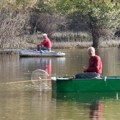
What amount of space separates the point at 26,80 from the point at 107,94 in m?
5.67

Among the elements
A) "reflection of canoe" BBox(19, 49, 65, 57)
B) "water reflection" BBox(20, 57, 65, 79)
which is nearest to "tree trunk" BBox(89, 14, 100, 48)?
"reflection of canoe" BBox(19, 49, 65, 57)

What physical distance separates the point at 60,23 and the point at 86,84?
145ft

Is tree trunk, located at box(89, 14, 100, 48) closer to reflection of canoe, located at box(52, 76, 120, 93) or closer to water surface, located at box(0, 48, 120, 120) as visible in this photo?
water surface, located at box(0, 48, 120, 120)

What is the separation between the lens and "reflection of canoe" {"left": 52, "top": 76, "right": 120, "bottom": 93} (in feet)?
64.2

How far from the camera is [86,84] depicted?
64.9 ft

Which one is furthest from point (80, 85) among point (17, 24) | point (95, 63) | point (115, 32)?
point (115, 32)

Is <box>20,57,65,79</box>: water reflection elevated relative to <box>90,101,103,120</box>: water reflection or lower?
elevated

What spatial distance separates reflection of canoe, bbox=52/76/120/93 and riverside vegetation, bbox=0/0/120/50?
27.2 m

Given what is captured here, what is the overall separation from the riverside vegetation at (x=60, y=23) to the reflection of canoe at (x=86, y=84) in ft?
89.3

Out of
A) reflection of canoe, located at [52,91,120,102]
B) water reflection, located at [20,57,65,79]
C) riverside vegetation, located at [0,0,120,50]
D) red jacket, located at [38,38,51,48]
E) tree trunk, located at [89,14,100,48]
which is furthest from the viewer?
tree trunk, located at [89,14,100,48]

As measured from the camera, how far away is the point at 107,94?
1962cm

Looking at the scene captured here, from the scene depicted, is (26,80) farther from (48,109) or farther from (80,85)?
(48,109)

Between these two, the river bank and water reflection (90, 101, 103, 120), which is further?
the river bank

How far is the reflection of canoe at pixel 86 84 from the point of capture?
64.2ft
